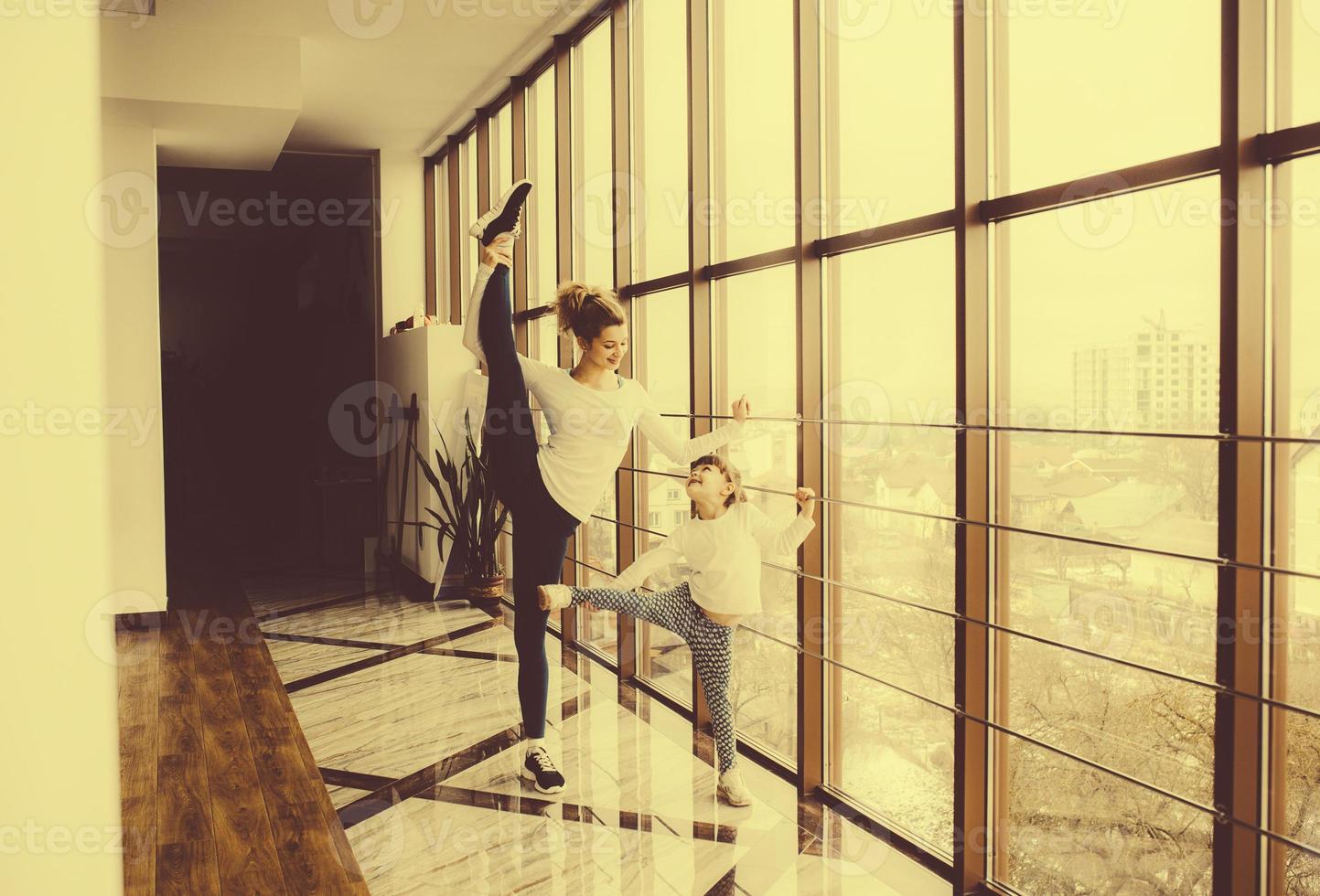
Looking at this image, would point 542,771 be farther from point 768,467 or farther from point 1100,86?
point 1100,86

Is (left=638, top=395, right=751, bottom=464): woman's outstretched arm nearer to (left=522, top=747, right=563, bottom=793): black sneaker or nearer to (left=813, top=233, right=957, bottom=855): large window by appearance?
(left=813, top=233, right=957, bottom=855): large window

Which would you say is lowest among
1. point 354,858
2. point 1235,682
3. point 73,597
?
point 354,858

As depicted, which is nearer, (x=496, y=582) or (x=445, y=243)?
(x=496, y=582)

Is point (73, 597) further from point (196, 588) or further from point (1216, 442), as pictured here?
point (196, 588)

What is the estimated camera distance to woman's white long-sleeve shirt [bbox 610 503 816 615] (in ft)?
9.37

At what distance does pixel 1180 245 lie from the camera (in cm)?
193

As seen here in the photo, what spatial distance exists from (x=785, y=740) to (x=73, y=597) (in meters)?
3.24

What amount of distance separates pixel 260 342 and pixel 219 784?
21.9 feet

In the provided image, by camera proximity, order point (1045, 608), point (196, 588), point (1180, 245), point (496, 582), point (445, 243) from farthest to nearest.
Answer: point (445, 243) → point (196, 588) → point (496, 582) → point (1045, 608) → point (1180, 245)

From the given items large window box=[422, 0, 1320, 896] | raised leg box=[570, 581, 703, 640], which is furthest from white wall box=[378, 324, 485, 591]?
raised leg box=[570, 581, 703, 640]

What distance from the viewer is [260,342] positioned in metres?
8.88

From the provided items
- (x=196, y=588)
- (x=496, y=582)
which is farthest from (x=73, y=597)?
(x=196, y=588)

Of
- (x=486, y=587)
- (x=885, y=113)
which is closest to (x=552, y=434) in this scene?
(x=885, y=113)

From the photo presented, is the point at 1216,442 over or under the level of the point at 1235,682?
over
